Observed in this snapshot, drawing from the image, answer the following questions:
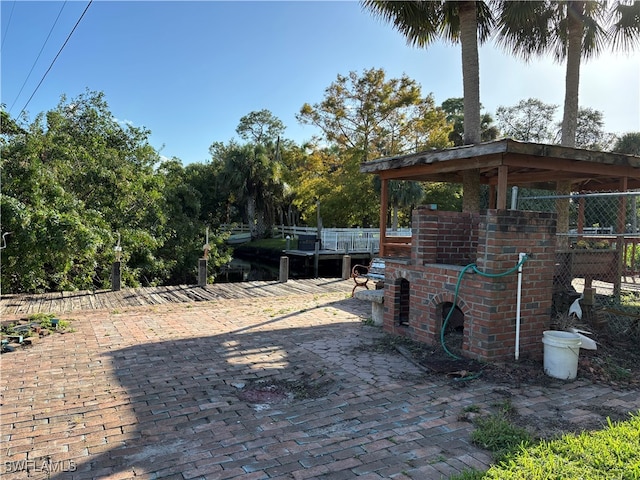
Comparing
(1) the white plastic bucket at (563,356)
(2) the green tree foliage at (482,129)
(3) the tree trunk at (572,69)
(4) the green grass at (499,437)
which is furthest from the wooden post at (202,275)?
(2) the green tree foliage at (482,129)

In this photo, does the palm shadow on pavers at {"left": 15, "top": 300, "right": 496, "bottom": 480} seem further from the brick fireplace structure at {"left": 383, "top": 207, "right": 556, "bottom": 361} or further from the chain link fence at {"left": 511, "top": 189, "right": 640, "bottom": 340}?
the chain link fence at {"left": 511, "top": 189, "right": 640, "bottom": 340}

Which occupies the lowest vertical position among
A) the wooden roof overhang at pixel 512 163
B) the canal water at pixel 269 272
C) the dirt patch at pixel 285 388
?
the canal water at pixel 269 272

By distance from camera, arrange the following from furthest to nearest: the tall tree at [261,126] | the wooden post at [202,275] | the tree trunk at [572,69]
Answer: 1. the tall tree at [261,126]
2. the wooden post at [202,275]
3. the tree trunk at [572,69]

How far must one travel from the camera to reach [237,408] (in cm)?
332

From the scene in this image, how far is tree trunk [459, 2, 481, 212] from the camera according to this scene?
820 centimetres

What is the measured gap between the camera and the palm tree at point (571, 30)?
352 inches

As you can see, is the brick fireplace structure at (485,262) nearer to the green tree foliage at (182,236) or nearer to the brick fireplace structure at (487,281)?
the brick fireplace structure at (487,281)

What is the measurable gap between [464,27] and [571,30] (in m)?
2.69

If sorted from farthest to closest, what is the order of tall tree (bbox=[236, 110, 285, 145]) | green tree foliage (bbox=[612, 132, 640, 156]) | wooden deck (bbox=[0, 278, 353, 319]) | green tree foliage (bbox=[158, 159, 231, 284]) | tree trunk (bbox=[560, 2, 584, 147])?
tall tree (bbox=[236, 110, 285, 145]) < green tree foliage (bbox=[612, 132, 640, 156]) < green tree foliage (bbox=[158, 159, 231, 284]) < tree trunk (bbox=[560, 2, 584, 147]) < wooden deck (bbox=[0, 278, 353, 319])

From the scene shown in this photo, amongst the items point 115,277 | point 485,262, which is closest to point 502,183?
point 485,262

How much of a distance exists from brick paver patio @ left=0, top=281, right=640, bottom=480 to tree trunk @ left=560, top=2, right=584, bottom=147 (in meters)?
7.05

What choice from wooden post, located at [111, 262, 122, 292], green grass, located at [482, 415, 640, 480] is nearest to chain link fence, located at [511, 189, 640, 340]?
green grass, located at [482, 415, 640, 480]

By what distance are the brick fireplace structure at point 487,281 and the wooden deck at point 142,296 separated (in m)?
4.94

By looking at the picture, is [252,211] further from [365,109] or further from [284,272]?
[284,272]
